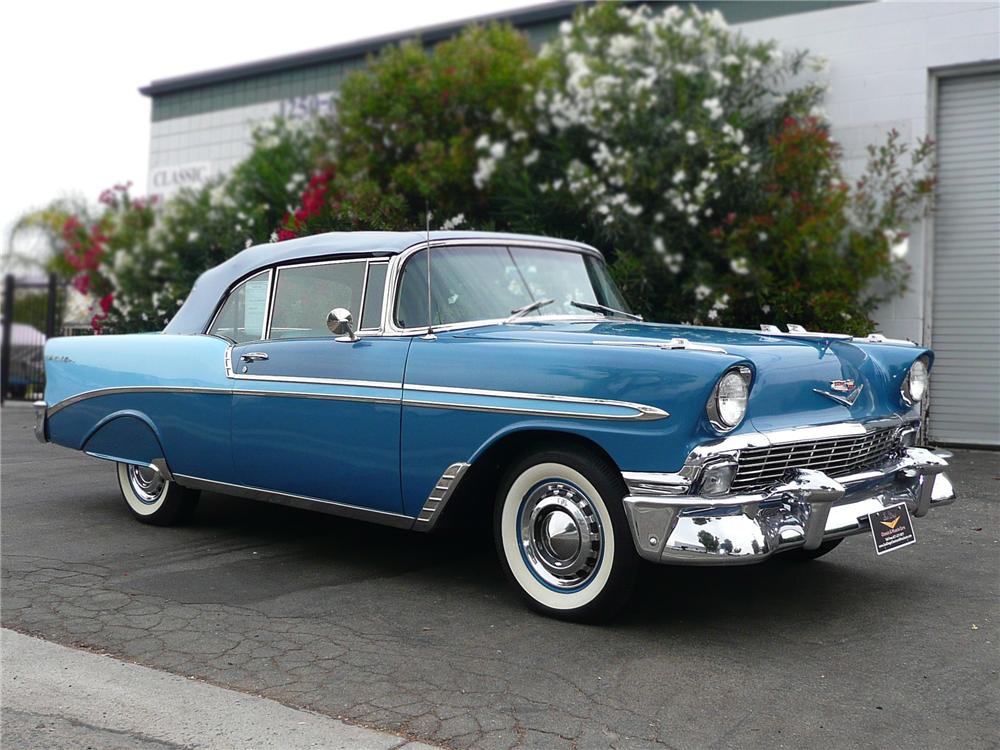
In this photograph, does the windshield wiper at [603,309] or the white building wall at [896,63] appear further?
the white building wall at [896,63]

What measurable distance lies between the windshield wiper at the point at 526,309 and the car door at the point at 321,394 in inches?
21.9

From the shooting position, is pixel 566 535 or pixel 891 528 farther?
pixel 891 528

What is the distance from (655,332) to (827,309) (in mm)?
5859

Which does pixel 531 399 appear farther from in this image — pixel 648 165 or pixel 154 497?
pixel 648 165

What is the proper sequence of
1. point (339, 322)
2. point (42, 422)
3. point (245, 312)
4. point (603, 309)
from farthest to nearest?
1. point (42, 422)
2. point (245, 312)
3. point (603, 309)
4. point (339, 322)

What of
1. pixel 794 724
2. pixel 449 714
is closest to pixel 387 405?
pixel 449 714

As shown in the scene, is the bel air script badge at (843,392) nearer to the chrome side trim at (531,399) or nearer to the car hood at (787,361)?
the car hood at (787,361)

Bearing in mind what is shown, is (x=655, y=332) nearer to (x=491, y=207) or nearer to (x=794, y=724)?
(x=794, y=724)

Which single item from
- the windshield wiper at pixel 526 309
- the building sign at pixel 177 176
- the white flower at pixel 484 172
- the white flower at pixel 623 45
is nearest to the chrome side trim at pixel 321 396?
the windshield wiper at pixel 526 309


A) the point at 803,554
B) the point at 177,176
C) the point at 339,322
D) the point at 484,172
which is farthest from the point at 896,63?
the point at 177,176

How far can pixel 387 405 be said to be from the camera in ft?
14.9

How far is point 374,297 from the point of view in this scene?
4.89 metres

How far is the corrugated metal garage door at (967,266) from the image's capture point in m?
10.6

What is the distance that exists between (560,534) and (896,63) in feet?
29.3
